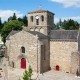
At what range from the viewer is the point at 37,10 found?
145 ft

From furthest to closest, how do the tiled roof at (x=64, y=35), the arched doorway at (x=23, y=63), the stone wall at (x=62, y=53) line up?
the arched doorway at (x=23, y=63) < the tiled roof at (x=64, y=35) < the stone wall at (x=62, y=53)

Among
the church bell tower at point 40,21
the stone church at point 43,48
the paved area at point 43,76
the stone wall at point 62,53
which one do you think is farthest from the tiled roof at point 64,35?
the paved area at point 43,76

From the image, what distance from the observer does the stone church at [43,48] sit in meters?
38.5

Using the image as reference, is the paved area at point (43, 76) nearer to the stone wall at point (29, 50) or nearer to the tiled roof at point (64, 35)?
the stone wall at point (29, 50)

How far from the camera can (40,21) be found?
43.4 m

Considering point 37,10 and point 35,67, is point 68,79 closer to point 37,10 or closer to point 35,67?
point 35,67

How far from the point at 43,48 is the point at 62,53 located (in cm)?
399

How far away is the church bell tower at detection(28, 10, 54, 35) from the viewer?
43156mm

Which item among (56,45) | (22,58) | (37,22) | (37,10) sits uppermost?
(37,10)

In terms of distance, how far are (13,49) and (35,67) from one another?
253 inches

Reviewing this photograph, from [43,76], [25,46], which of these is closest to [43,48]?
[25,46]

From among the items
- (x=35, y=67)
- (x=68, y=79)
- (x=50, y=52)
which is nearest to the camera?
(x=68, y=79)

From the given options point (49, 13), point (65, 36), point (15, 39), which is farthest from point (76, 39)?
point (15, 39)

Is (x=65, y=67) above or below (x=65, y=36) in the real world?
below
